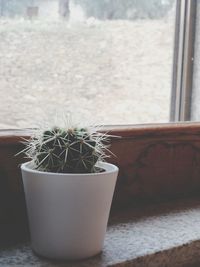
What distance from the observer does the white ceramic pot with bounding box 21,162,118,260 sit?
751 millimetres

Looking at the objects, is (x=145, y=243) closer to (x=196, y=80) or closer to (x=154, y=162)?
(x=154, y=162)

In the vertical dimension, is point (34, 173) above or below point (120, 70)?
below

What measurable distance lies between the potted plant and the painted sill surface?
1.2 inches

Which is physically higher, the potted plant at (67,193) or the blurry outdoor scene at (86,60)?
the blurry outdoor scene at (86,60)

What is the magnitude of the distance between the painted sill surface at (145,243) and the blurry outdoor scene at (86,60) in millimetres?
227

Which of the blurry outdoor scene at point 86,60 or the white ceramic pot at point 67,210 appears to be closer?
the white ceramic pot at point 67,210

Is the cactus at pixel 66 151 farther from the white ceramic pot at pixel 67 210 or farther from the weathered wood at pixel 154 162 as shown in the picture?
the weathered wood at pixel 154 162

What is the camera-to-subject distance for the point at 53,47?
41.2 inches

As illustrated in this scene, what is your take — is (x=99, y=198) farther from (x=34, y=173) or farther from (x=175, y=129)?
(x=175, y=129)

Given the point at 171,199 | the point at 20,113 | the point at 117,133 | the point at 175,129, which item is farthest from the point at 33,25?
the point at 171,199

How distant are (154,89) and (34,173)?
54cm

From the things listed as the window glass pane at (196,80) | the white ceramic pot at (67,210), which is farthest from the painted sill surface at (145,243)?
the window glass pane at (196,80)

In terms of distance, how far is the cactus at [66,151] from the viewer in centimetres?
77

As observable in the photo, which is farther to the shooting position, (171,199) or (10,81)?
(171,199)
